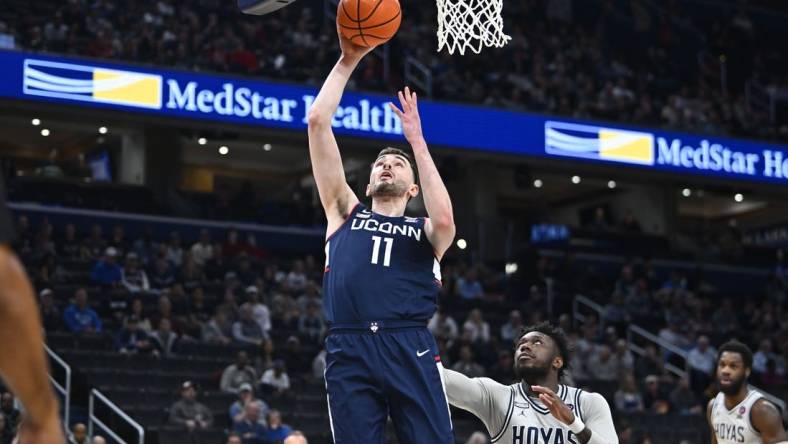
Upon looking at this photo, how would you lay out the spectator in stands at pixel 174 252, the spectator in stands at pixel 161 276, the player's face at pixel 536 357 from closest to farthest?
the player's face at pixel 536 357 → the spectator in stands at pixel 161 276 → the spectator in stands at pixel 174 252

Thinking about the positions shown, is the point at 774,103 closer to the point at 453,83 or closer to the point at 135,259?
the point at 453,83

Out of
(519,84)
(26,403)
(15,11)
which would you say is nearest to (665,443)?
(519,84)

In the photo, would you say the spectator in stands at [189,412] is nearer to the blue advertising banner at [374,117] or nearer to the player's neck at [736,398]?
the blue advertising banner at [374,117]

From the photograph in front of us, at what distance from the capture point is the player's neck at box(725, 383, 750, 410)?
7879mm

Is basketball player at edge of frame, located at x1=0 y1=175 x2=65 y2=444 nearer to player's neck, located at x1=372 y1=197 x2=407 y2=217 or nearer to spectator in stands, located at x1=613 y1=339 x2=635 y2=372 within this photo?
player's neck, located at x1=372 y1=197 x2=407 y2=217

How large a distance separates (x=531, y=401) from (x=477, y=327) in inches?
477

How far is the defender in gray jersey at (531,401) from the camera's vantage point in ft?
20.3

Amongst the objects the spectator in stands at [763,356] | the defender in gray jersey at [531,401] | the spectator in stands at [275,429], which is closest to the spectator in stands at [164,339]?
the spectator in stands at [275,429]

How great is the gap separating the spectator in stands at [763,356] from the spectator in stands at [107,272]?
10.2 metres

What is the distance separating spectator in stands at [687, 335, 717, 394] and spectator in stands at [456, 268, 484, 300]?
3.52 metres

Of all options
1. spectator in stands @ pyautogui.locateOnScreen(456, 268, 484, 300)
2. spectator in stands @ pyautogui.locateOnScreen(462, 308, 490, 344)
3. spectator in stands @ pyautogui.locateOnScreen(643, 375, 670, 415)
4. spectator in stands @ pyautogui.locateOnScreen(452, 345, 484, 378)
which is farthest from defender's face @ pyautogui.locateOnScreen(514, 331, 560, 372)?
A: spectator in stands @ pyautogui.locateOnScreen(456, 268, 484, 300)

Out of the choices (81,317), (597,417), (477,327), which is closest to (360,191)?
(477,327)

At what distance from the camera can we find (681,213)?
3177 centimetres

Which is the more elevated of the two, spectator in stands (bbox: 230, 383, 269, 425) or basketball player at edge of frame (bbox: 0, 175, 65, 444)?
basketball player at edge of frame (bbox: 0, 175, 65, 444)
